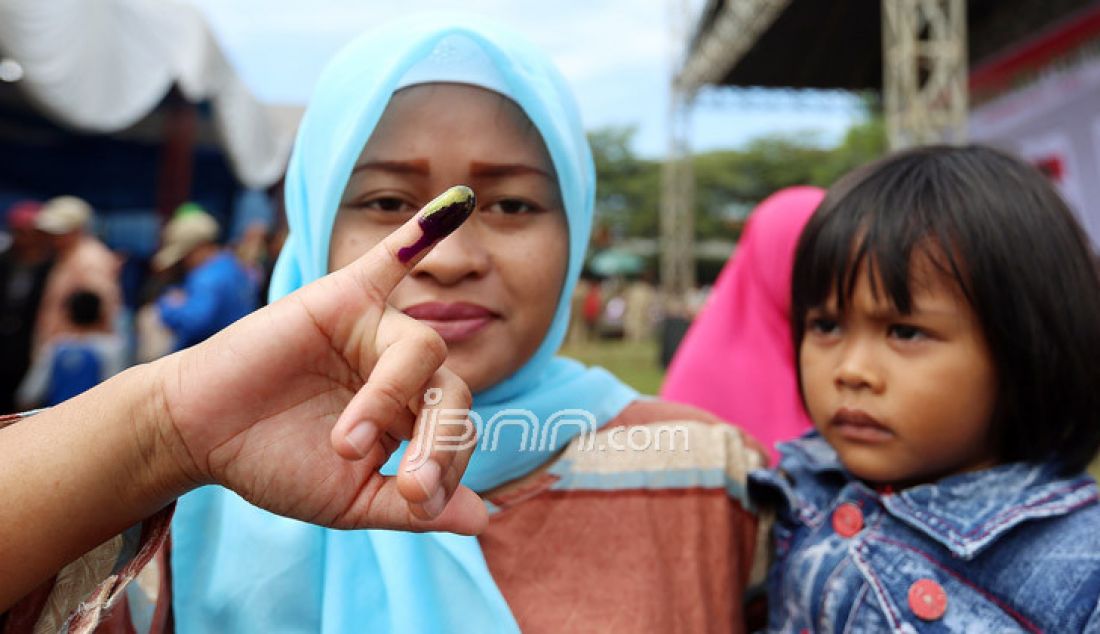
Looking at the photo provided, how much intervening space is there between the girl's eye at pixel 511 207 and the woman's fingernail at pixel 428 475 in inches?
20.1

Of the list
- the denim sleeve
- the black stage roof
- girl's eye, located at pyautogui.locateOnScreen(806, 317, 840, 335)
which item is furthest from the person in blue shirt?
the black stage roof

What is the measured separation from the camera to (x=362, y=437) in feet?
2.13

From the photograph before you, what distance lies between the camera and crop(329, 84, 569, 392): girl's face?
104 centimetres

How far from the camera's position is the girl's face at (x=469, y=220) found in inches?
40.8

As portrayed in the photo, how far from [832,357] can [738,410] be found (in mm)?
1178

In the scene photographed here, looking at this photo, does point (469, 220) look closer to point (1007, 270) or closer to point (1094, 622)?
point (1007, 270)

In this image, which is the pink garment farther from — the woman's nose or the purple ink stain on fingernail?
the purple ink stain on fingernail

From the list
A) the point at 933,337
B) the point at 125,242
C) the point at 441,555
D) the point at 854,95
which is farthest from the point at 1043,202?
the point at 854,95

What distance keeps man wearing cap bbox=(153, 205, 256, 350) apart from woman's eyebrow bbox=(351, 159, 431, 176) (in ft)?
9.83

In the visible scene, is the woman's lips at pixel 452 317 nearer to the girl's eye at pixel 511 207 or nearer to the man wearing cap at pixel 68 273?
the girl's eye at pixel 511 207

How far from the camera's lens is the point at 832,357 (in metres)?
1.24

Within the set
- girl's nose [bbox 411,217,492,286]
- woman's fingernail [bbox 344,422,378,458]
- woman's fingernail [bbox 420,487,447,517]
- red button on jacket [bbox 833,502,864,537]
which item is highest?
girl's nose [bbox 411,217,492,286]

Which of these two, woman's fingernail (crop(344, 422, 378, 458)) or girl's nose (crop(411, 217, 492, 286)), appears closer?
woman's fingernail (crop(344, 422, 378, 458))

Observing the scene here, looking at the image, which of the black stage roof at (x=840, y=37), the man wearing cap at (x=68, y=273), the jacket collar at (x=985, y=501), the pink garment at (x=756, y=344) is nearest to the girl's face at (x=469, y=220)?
the jacket collar at (x=985, y=501)
